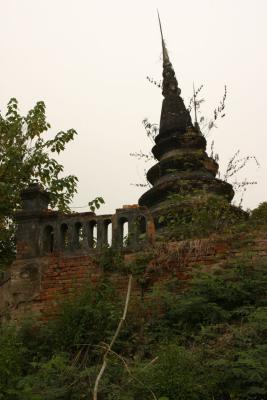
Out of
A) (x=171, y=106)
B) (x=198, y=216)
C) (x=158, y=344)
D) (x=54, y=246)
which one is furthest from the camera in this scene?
(x=171, y=106)

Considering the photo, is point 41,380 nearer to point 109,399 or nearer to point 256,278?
point 109,399

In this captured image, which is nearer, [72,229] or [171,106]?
[72,229]

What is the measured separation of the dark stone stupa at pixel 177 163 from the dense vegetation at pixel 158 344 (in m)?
3.09

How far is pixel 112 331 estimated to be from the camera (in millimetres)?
5930

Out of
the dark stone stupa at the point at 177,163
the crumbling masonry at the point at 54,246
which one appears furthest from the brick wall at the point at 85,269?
the dark stone stupa at the point at 177,163

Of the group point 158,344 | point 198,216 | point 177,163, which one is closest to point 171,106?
point 177,163

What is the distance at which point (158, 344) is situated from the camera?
570 cm

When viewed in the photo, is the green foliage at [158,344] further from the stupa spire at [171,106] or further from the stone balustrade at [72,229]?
the stupa spire at [171,106]

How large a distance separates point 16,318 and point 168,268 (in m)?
2.12

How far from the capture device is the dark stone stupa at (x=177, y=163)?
10047mm

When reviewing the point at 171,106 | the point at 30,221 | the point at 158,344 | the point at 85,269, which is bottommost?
the point at 158,344

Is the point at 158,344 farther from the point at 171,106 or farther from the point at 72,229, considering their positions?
the point at 171,106

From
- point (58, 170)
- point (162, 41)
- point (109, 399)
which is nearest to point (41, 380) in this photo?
point (109, 399)

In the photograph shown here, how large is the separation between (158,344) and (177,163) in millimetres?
5659
